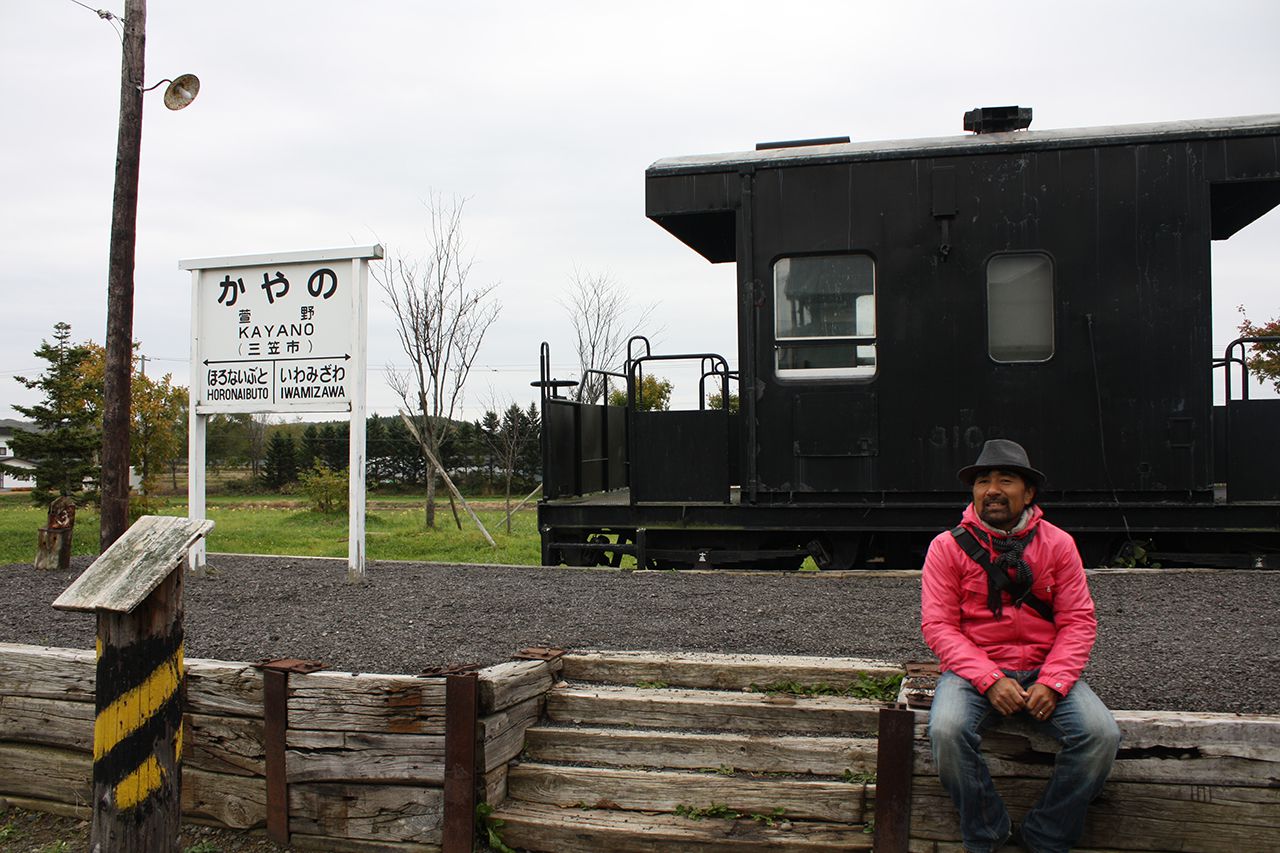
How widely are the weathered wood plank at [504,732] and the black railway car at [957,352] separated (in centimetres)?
381

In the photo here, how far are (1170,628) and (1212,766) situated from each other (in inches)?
80.1

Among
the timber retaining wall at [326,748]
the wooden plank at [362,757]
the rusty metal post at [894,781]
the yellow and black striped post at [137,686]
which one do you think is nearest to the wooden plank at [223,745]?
the timber retaining wall at [326,748]

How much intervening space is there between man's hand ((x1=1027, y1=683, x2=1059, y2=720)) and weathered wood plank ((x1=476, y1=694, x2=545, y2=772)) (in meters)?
1.98

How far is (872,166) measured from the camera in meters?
7.66

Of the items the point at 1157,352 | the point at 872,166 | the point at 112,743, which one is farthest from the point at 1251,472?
the point at 112,743

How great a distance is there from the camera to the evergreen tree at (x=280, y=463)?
1375 inches

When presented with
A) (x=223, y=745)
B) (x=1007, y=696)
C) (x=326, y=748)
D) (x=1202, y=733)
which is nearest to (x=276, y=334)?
(x=223, y=745)

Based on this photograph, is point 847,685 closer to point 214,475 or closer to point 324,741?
point 324,741

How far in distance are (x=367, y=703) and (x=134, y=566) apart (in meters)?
1.14

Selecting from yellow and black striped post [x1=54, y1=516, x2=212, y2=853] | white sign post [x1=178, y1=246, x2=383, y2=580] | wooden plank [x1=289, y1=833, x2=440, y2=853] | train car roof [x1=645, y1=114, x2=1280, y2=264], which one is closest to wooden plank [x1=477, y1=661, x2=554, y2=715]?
wooden plank [x1=289, y1=833, x2=440, y2=853]

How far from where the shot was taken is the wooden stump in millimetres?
8625

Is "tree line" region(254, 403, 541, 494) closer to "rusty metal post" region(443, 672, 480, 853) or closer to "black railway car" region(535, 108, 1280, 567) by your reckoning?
"black railway car" region(535, 108, 1280, 567)

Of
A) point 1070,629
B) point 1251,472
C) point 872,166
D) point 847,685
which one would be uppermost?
point 872,166

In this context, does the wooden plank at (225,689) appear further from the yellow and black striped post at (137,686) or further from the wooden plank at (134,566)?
the wooden plank at (134,566)
